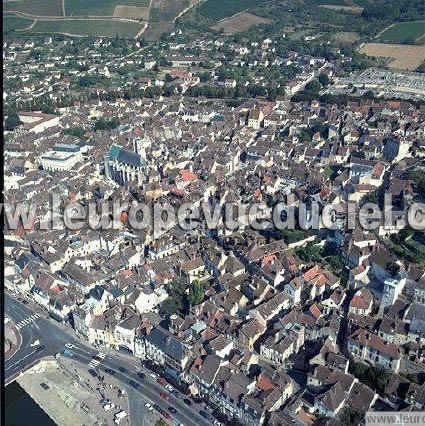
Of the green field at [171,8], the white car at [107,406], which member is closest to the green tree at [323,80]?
Result: the green field at [171,8]

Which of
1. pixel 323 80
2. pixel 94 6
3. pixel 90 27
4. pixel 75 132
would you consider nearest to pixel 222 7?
pixel 94 6

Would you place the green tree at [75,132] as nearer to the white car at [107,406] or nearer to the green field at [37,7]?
the white car at [107,406]

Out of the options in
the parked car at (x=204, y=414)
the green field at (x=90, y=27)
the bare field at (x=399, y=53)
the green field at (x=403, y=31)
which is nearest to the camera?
the parked car at (x=204, y=414)

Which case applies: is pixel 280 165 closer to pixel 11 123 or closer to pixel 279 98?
pixel 279 98

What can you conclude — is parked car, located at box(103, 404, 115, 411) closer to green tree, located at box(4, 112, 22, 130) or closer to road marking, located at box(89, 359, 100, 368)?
road marking, located at box(89, 359, 100, 368)

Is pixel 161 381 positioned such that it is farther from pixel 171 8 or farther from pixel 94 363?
pixel 171 8
